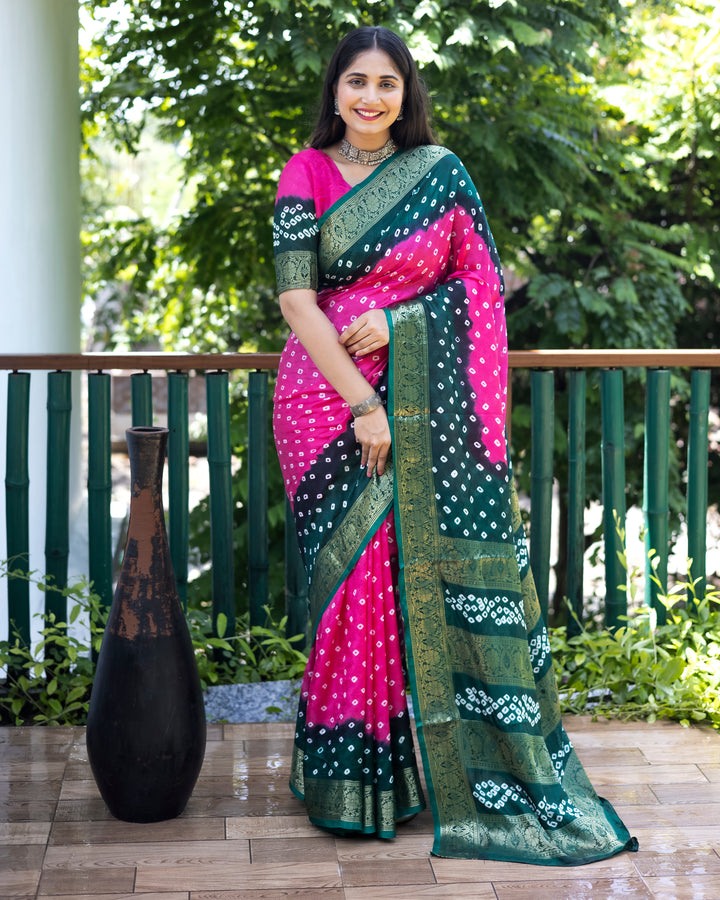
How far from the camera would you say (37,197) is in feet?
12.3

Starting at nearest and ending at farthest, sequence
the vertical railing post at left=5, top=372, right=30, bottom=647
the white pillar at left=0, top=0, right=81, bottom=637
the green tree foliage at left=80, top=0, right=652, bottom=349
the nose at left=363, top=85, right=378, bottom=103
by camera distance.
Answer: the nose at left=363, top=85, right=378, bottom=103
the vertical railing post at left=5, top=372, right=30, bottom=647
the white pillar at left=0, top=0, right=81, bottom=637
the green tree foliage at left=80, top=0, right=652, bottom=349

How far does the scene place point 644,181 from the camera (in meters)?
4.50

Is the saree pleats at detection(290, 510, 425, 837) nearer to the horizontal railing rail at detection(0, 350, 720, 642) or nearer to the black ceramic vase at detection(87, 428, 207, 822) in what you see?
the black ceramic vase at detection(87, 428, 207, 822)

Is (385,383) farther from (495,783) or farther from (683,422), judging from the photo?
(683,422)

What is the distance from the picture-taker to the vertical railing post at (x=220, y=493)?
2.72 metres

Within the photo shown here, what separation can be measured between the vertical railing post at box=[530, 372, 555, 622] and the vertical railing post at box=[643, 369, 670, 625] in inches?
11.7

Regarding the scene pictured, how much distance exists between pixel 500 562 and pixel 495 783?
1.42 feet

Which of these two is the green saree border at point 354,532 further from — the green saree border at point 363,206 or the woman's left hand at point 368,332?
the green saree border at point 363,206

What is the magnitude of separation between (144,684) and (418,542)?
605 millimetres

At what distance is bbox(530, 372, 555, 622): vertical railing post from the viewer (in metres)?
2.81

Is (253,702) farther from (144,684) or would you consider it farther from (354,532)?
(354,532)

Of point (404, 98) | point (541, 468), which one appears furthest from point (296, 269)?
point (541, 468)

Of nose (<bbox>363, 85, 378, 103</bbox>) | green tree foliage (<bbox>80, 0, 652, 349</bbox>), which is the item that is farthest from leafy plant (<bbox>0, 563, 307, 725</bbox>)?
green tree foliage (<bbox>80, 0, 652, 349</bbox>)

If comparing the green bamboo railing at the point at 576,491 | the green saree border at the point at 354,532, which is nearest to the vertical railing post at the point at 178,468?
the green saree border at the point at 354,532
